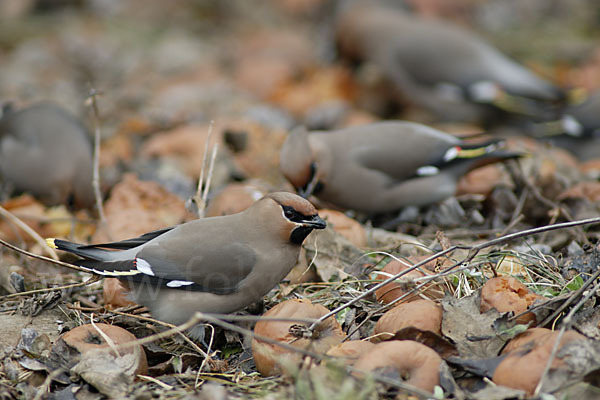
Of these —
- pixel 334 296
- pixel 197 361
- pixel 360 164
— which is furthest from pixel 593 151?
pixel 197 361

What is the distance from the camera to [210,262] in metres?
3.37

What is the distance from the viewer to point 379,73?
24.6 ft

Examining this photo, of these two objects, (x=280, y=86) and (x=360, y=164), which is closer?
(x=360, y=164)

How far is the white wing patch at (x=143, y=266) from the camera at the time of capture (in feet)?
11.0

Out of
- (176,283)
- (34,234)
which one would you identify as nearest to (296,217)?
(176,283)

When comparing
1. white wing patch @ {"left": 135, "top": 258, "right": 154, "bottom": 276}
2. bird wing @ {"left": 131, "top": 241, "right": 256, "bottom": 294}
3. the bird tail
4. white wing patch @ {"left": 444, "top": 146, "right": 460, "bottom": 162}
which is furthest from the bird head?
white wing patch @ {"left": 444, "top": 146, "right": 460, "bottom": 162}

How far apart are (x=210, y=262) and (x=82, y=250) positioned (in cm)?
58

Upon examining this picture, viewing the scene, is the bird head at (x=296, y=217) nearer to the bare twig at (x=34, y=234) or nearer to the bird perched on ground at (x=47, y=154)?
the bare twig at (x=34, y=234)

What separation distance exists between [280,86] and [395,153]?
3.11 meters

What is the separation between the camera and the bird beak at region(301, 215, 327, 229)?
3361 mm

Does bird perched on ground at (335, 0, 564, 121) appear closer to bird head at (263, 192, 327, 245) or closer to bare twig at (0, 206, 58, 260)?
bird head at (263, 192, 327, 245)

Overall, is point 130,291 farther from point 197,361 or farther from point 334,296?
point 334,296

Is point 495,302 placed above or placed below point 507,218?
above

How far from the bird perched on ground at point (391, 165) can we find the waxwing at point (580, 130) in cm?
177
